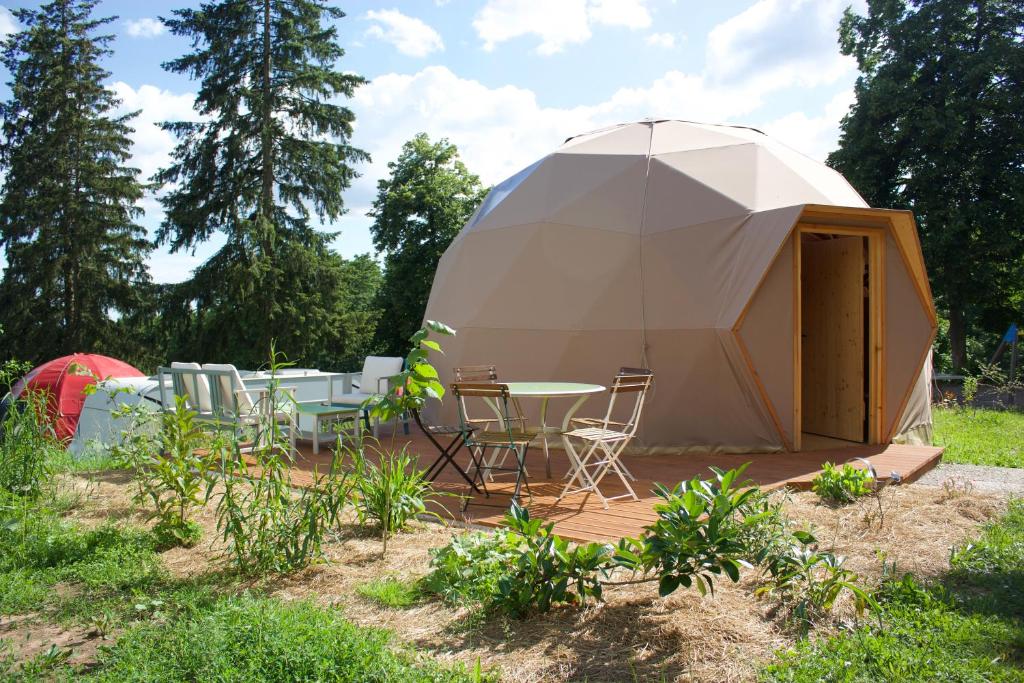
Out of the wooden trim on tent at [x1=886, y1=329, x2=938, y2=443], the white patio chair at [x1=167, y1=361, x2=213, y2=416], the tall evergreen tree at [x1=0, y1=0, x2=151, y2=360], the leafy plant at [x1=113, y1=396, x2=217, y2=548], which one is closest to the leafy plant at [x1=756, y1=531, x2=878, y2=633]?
the leafy plant at [x1=113, y1=396, x2=217, y2=548]

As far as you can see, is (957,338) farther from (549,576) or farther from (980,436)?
(549,576)

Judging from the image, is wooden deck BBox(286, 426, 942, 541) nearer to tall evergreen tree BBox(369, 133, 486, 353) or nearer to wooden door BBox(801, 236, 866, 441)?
wooden door BBox(801, 236, 866, 441)

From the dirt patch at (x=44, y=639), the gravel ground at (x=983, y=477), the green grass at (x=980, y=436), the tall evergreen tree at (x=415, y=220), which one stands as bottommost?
the dirt patch at (x=44, y=639)

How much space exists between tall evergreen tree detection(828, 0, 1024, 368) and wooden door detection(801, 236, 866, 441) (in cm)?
1182

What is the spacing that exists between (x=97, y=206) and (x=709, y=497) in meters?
22.5

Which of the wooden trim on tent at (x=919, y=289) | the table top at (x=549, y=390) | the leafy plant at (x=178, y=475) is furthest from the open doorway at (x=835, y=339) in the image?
the leafy plant at (x=178, y=475)

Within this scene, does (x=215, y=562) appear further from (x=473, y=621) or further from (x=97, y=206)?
(x=97, y=206)

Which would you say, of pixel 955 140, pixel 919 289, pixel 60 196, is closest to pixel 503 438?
pixel 919 289

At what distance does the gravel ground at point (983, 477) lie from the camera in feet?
20.5

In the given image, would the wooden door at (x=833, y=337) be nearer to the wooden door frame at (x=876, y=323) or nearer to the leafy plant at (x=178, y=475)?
the wooden door frame at (x=876, y=323)

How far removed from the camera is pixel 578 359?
800 cm

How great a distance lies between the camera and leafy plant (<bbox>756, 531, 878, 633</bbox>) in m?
3.13

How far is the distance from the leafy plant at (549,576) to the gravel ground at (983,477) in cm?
409

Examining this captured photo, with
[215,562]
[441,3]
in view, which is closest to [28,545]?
[215,562]
